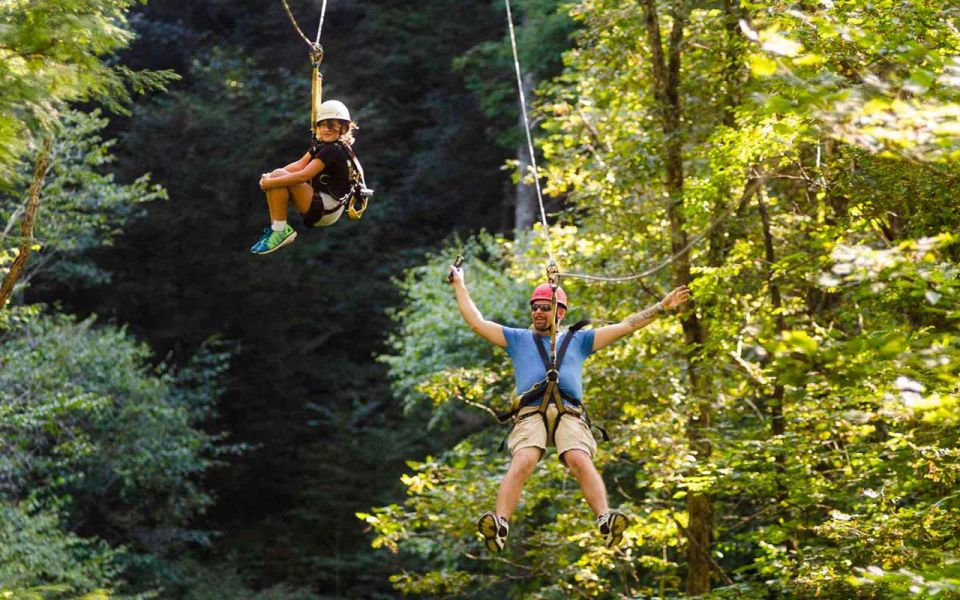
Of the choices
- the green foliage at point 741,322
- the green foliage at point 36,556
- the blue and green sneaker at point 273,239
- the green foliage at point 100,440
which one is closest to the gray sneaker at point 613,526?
the green foliage at point 741,322

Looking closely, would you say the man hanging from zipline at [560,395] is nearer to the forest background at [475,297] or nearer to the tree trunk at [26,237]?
the forest background at [475,297]

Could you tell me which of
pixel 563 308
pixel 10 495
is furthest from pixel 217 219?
pixel 563 308

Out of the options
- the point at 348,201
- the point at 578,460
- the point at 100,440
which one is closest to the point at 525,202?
A: the point at 100,440

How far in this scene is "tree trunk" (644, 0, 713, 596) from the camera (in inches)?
372

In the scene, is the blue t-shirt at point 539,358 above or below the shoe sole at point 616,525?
above

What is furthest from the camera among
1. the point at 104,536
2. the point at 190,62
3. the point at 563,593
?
the point at 190,62

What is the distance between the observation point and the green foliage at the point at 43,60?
625 centimetres

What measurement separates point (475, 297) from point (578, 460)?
912 cm

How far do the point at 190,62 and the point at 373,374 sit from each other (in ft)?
21.0

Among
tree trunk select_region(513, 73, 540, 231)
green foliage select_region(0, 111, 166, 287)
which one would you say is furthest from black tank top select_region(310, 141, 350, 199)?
tree trunk select_region(513, 73, 540, 231)

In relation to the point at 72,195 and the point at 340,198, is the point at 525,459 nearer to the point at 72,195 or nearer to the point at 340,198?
the point at 340,198

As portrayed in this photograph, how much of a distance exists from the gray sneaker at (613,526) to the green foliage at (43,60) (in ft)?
11.3

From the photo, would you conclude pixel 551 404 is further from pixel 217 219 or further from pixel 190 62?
pixel 190 62

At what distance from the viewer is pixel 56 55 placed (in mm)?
6484
